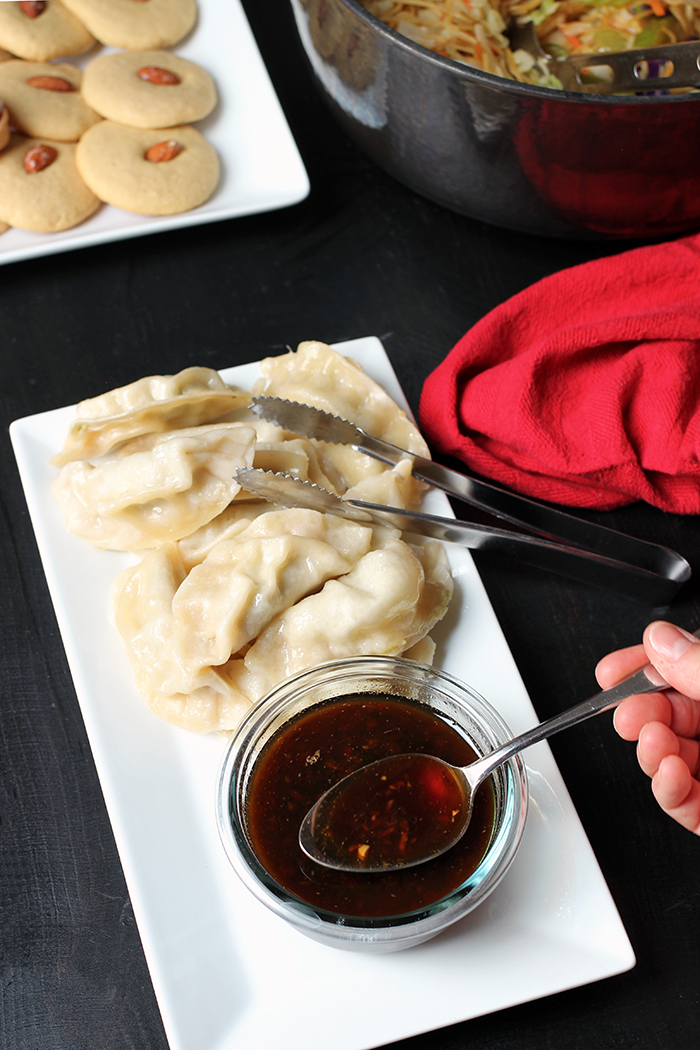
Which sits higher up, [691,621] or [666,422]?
[666,422]

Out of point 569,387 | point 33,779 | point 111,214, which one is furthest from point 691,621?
point 111,214

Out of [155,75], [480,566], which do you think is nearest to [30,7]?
[155,75]

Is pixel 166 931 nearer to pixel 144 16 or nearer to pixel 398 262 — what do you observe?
pixel 398 262

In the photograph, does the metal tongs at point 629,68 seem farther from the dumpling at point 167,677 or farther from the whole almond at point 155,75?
the dumpling at point 167,677

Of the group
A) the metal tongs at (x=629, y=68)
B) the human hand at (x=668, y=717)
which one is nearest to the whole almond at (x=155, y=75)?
the metal tongs at (x=629, y=68)

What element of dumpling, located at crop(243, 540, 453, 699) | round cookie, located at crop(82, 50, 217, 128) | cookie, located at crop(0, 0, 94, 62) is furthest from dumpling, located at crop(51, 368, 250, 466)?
cookie, located at crop(0, 0, 94, 62)

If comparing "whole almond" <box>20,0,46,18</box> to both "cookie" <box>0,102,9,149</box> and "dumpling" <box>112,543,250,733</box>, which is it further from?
"dumpling" <box>112,543,250,733</box>

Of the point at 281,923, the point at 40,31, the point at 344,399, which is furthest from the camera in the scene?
the point at 40,31

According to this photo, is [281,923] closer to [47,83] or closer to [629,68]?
[629,68]
